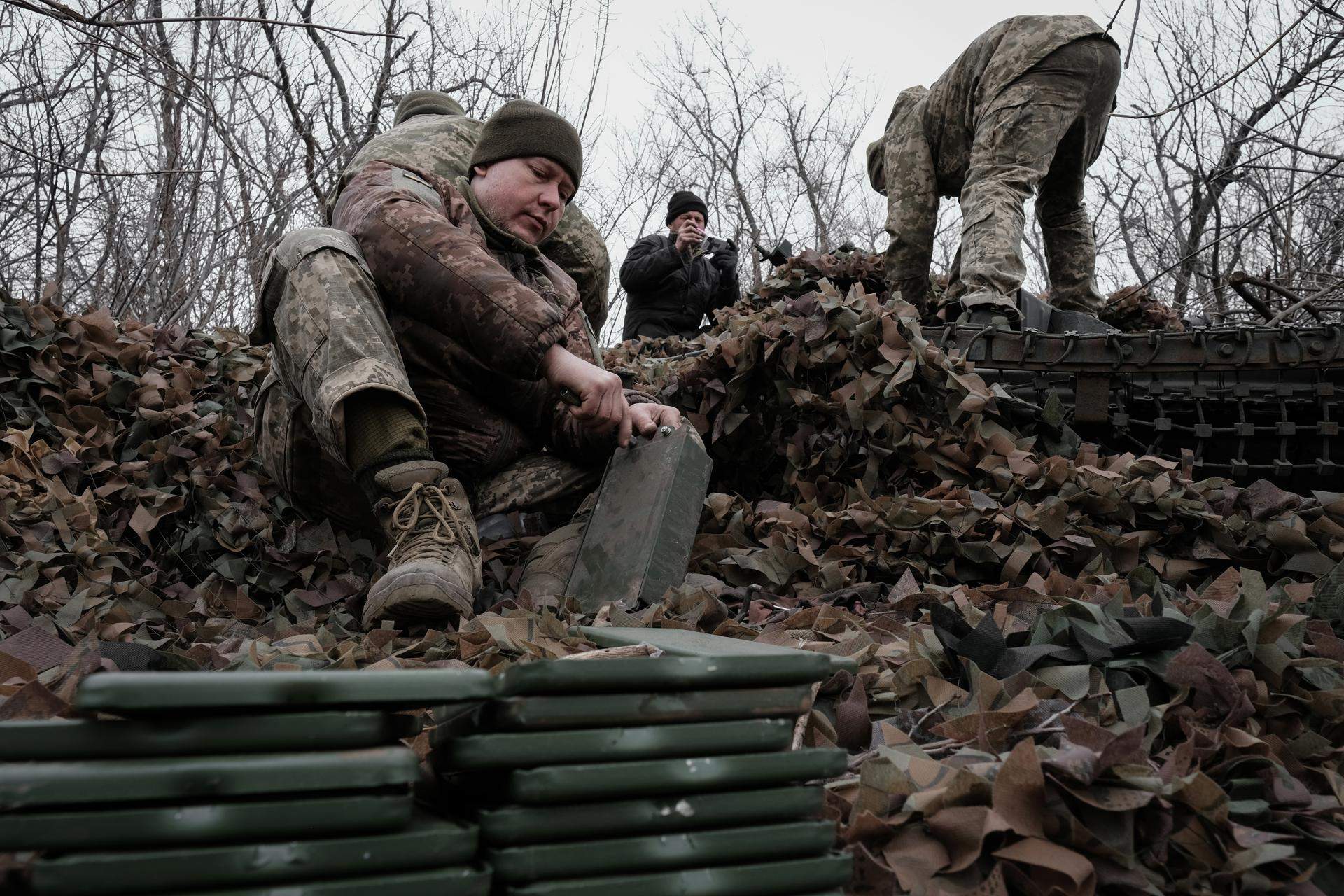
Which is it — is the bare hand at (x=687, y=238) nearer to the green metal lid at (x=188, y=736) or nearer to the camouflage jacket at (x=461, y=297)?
the camouflage jacket at (x=461, y=297)

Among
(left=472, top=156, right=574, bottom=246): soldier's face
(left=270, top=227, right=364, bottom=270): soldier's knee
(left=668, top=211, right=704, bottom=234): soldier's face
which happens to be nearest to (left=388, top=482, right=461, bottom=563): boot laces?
(left=270, top=227, right=364, bottom=270): soldier's knee


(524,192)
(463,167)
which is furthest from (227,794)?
(463,167)

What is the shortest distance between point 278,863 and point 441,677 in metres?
0.17

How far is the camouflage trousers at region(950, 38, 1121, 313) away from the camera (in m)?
3.67

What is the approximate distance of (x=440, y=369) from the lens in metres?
2.53

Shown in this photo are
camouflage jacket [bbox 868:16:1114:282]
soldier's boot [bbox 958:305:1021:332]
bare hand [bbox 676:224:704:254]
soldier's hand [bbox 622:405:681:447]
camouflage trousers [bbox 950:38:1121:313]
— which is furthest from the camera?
bare hand [bbox 676:224:704:254]

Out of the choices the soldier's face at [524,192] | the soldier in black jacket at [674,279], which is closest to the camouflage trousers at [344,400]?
the soldier's face at [524,192]

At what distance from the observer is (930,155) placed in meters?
4.42

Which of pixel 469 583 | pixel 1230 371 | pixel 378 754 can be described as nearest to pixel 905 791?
pixel 378 754

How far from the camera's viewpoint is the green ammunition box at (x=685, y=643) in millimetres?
1167

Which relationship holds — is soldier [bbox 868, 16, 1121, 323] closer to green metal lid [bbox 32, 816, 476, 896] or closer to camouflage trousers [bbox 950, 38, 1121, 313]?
camouflage trousers [bbox 950, 38, 1121, 313]

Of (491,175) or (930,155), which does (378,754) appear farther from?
(930,155)

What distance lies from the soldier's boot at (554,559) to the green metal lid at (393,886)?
1.45 m

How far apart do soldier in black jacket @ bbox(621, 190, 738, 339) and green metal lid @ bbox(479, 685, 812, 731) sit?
627 centimetres
